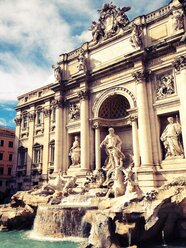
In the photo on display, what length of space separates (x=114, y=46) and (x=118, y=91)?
390cm

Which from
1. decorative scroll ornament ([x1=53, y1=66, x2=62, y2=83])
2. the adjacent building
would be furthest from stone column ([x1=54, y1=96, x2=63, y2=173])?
the adjacent building

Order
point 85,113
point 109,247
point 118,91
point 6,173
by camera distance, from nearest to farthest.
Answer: point 109,247, point 118,91, point 85,113, point 6,173

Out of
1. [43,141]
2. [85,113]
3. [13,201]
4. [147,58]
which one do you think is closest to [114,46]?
[147,58]

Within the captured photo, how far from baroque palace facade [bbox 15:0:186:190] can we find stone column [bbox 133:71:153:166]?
0.06 m

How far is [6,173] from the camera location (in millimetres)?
38000

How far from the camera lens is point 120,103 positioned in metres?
20.5

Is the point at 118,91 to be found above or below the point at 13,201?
above

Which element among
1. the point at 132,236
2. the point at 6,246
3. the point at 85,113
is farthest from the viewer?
the point at 85,113

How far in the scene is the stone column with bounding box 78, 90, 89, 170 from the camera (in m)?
19.4

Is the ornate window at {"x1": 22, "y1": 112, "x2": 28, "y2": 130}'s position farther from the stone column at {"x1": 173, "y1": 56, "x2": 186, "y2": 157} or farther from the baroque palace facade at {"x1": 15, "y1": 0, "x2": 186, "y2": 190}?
the stone column at {"x1": 173, "y1": 56, "x2": 186, "y2": 157}

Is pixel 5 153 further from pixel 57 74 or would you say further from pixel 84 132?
pixel 84 132

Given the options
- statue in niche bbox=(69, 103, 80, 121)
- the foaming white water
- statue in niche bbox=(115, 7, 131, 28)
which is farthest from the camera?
statue in niche bbox=(69, 103, 80, 121)

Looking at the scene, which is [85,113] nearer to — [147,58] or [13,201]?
[147,58]

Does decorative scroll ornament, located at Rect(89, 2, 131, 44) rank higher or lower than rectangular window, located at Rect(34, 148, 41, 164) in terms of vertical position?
higher
